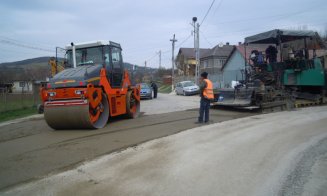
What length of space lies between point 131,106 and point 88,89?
3245 millimetres

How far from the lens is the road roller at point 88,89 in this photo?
872 cm

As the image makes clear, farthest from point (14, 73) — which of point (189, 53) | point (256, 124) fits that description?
point (256, 124)

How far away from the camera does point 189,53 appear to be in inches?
2579

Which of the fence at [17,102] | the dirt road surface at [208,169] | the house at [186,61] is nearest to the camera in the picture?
the dirt road surface at [208,169]

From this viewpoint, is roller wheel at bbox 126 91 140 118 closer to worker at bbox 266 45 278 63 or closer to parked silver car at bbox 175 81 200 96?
worker at bbox 266 45 278 63

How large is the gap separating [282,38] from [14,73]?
6042 centimetres

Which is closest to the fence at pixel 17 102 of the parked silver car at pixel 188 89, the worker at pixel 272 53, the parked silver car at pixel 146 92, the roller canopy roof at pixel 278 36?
the parked silver car at pixel 146 92

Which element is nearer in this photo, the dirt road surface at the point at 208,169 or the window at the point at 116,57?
the dirt road surface at the point at 208,169

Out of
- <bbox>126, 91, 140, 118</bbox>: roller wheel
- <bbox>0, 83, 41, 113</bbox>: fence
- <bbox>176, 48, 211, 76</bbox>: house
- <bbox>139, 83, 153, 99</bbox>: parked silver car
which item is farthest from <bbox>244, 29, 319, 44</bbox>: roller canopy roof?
<bbox>176, 48, 211, 76</bbox>: house

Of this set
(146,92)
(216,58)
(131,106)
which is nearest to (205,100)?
(131,106)

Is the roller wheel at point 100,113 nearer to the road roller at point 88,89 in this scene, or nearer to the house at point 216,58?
the road roller at point 88,89

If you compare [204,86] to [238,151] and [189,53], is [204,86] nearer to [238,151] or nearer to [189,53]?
[238,151]

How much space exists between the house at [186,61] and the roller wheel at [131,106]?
47.0 metres

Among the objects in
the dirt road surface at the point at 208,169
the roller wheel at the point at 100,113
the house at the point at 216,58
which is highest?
the house at the point at 216,58
